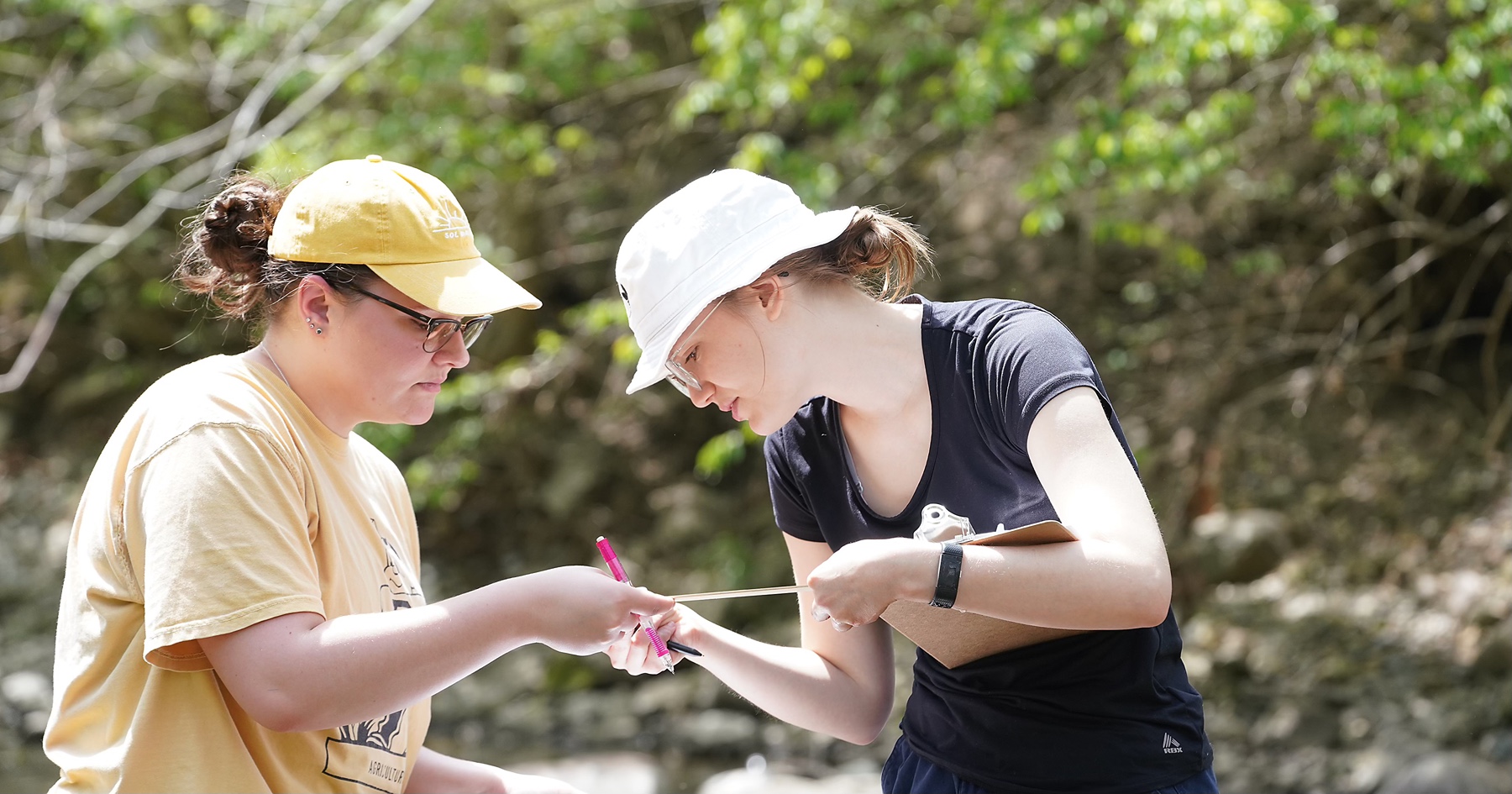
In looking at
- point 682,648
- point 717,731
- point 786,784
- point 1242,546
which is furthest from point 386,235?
point 1242,546

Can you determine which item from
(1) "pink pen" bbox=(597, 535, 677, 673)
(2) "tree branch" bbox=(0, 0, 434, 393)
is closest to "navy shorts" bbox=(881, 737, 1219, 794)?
(1) "pink pen" bbox=(597, 535, 677, 673)

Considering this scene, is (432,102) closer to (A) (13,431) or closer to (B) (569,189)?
(B) (569,189)

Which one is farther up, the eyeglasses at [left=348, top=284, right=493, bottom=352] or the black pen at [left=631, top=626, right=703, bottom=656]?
the eyeglasses at [left=348, top=284, right=493, bottom=352]

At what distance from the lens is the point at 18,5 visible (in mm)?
7742

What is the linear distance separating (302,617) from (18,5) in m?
7.83

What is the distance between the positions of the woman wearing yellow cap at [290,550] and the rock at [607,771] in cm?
392

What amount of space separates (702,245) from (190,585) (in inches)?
30.8

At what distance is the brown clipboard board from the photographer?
5.72 feet

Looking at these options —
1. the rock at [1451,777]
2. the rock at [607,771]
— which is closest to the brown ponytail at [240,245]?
the rock at [607,771]

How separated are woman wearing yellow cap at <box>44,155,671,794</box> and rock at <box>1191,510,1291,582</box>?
5.20 metres

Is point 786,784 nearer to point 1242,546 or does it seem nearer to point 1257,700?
point 1257,700

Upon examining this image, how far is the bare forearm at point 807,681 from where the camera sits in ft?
6.48

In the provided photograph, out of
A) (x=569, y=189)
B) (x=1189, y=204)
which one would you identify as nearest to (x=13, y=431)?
(x=569, y=189)

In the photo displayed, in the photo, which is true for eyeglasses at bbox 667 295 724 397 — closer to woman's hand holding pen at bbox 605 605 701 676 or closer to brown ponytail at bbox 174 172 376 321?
woman's hand holding pen at bbox 605 605 701 676
